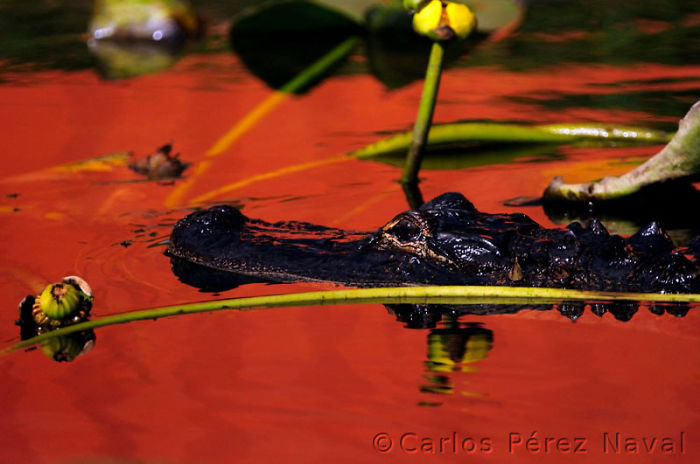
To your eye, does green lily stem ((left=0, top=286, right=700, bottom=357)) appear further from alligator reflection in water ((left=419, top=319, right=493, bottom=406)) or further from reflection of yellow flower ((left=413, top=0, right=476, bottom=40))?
reflection of yellow flower ((left=413, top=0, right=476, bottom=40))

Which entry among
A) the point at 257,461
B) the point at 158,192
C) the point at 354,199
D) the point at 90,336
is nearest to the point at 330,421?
the point at 257,461

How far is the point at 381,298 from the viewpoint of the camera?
2.05 meters

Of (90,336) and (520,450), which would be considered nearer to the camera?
(520,450)

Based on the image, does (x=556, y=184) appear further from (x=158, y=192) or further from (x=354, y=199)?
(x=158, y=192)

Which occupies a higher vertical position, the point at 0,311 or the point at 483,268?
the point at 483,268

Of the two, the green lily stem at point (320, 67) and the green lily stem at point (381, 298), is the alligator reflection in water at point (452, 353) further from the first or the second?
the green lily stem at point (320, 67)

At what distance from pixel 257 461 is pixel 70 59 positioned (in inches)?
162

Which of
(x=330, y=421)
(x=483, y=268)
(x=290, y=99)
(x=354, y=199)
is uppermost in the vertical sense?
(x=290, y=99)

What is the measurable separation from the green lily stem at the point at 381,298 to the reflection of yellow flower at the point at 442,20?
773mm

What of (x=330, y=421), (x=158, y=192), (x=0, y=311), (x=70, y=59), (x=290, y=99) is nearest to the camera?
(x=330, y=421)

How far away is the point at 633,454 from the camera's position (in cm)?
153

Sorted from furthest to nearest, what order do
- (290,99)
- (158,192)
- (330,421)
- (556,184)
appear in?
(290,99) < (158,192) < (556,184) < (330,421)

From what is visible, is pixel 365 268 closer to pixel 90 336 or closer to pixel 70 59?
pixel 90 336

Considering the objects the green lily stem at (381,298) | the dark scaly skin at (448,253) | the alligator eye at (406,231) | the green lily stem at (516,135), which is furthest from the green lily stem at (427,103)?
the green lily stem at (381,298)
